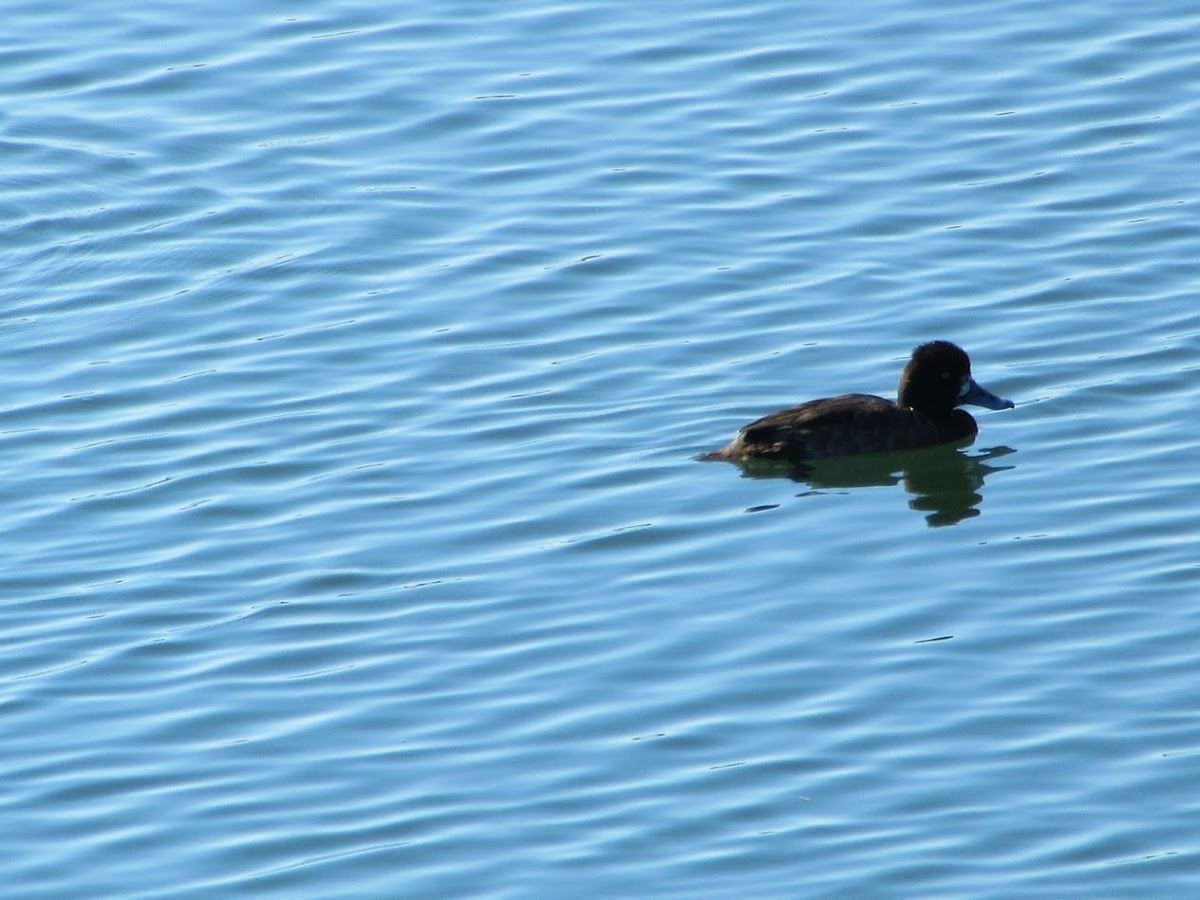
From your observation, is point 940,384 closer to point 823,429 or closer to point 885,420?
point 885,420

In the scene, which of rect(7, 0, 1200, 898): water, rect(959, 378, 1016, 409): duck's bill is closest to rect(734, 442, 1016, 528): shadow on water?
rect(7, 0, 1200, 898): water

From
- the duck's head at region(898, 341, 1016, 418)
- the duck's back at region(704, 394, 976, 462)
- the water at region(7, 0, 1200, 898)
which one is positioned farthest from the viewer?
the duck's head at region(898, 341, 1016, 418)

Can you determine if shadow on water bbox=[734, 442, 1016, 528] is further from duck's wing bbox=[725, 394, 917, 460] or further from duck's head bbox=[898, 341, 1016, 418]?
duck's head bbox=[898, 341, 1016, 418]

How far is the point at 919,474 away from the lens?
1145 cm

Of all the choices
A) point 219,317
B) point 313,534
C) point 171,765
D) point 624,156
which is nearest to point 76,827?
point 171,765

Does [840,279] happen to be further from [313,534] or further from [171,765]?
[171,765]

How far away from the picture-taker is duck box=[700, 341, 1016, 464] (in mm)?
11047

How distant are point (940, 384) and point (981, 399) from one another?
0.26 m

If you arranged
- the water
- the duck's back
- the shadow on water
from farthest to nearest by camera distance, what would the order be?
1. the duck's back
2. the shadow on water
3. the water

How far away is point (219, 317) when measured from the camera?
43.1 feet

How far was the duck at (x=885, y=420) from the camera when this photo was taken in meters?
11.0

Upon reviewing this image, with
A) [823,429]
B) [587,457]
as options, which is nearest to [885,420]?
[823,429]

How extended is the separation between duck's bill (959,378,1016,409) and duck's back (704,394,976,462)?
0.55 ft

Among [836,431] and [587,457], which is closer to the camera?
[836,431]
